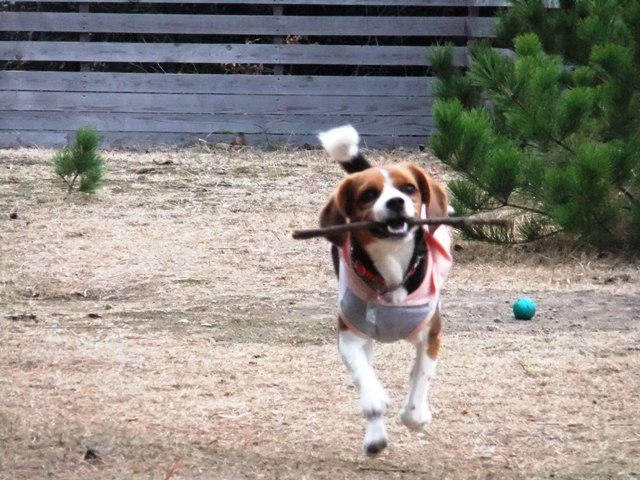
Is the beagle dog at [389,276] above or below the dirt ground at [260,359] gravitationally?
above

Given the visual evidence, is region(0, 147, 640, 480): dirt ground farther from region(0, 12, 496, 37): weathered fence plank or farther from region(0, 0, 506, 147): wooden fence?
region(0, 12, 496, 37): weathered fence plank

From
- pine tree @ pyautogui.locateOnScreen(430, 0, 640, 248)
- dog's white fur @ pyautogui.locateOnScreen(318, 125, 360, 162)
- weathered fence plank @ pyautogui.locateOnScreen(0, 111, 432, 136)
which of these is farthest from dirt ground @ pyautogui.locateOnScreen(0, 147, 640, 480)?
weathered fence plank @ pyautogui.locateOnScreen(0, 111, 432, 136)

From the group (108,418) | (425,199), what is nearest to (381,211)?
(425,199)

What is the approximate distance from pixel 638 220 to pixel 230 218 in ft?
10.6

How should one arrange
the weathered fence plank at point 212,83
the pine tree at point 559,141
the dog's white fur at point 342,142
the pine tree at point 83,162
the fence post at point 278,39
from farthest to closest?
the fence post at point 278,39 → the weathered fence plank at point 212,83 → the pine tree at point 83,162 → the pine tree at point 559,141 → the dog's white fur at point 342,142

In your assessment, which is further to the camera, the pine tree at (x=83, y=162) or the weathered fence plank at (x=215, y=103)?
the weathered fence plank at (x=215, y=103)

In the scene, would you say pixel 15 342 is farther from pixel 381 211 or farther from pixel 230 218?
pixel 230 218

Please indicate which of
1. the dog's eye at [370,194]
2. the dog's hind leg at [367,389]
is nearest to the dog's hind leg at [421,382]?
the dog's hind leg at [367,389]

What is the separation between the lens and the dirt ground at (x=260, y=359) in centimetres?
440

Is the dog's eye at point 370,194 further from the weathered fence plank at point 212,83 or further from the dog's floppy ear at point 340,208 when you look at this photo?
the weathered fence plank at point 212,83

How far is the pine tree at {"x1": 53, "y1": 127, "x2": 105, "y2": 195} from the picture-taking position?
10383mm

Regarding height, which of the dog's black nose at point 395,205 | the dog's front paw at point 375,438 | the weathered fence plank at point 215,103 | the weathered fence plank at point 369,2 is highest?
the weathered fence plank at point 369,2

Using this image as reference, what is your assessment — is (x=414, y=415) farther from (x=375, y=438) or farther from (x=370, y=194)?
(x=370, y=194)

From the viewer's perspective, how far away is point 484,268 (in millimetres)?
7867
